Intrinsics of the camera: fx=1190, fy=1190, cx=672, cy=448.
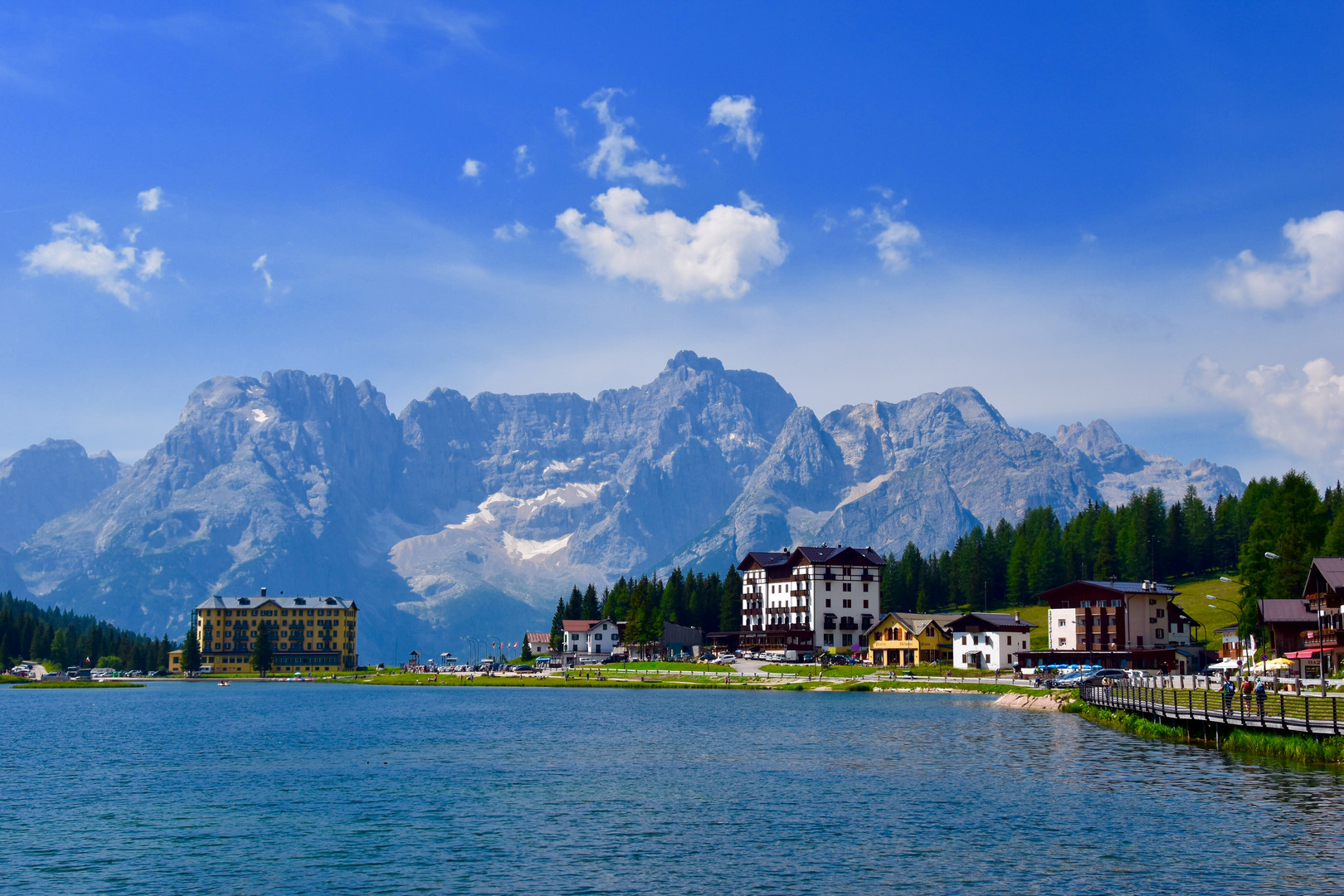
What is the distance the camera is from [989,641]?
184 metres

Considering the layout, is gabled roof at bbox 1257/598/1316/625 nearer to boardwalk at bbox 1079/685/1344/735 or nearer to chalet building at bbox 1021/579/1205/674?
boardwalk at bbox 1079/685/1344/735

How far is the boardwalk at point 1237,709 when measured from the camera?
64625 mm

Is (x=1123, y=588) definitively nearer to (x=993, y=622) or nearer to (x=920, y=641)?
(x=993, y=622)

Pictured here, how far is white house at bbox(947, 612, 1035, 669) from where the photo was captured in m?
183

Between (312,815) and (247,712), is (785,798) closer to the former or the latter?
(312,815)

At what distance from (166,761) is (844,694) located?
87839mm

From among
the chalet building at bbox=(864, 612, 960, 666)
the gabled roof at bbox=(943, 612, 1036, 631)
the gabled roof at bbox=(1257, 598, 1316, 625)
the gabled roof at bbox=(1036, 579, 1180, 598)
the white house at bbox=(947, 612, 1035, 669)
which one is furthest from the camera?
the chalet building at bbox=(864, 612, 960, 666)

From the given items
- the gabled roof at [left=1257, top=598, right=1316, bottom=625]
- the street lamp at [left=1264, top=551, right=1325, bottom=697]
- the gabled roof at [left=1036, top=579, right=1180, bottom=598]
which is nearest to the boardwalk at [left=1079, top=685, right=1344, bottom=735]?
the street lamp at [left=1264, top=551, right=1325, bottom=697]

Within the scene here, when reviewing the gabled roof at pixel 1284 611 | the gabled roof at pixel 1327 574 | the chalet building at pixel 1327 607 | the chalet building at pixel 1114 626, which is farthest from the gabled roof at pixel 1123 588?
the gabled roof at pixel 1327 574

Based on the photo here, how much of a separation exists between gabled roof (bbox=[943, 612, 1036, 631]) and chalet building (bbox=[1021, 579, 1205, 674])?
5.04 m

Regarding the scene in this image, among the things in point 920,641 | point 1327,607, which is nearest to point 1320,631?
point 1327,607

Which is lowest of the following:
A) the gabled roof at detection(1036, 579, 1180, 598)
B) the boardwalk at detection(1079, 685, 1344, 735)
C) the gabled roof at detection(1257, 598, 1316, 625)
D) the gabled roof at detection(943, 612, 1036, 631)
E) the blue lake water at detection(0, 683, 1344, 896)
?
the blue lake water at detection(0, 683, 1344, 896)

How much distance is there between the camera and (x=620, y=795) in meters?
60.8

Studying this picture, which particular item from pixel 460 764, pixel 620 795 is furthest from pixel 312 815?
pixel 460 764
